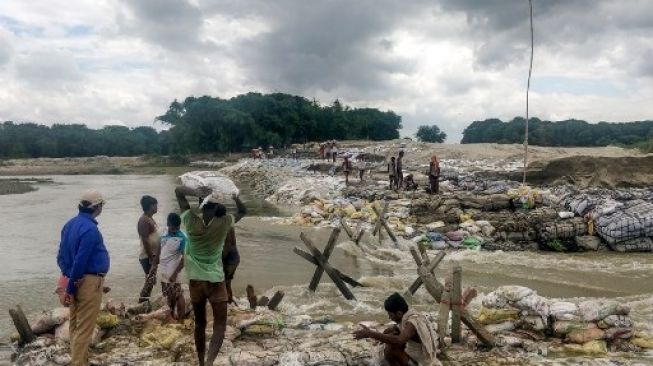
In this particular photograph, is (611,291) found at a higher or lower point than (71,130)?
lower

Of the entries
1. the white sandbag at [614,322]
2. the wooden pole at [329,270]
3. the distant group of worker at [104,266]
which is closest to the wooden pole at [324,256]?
the wooden pole at [329,270]

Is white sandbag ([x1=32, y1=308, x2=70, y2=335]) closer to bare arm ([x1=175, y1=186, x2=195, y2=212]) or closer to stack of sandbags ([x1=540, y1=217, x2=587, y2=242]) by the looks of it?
bare arm ([x1=175, y1=186, x2=195, y2=212])

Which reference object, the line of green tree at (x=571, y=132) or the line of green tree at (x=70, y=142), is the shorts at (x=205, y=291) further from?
the line of green tree at (x=70, y=142)

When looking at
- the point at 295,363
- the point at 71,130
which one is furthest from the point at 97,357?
the point at 71,130

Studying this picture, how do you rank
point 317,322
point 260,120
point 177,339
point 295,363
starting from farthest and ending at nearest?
point 260,120 < point 317,322 < point 177,339 < point 295,363

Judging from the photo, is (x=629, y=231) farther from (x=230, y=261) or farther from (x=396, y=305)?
(x=230, y=261)

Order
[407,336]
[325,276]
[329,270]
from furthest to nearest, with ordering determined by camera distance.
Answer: [325,276], [329,270], [407,336]

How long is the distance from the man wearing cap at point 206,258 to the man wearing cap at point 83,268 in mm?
752

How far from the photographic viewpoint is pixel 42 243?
50.2 feet

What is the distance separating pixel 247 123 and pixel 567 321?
51.0 m

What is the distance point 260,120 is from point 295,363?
54185 mm

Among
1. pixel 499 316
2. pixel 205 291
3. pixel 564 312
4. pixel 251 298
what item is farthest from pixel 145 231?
pixel 564 312

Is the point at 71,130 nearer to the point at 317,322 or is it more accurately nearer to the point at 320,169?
the point at 320,169

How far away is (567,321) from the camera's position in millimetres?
6730
